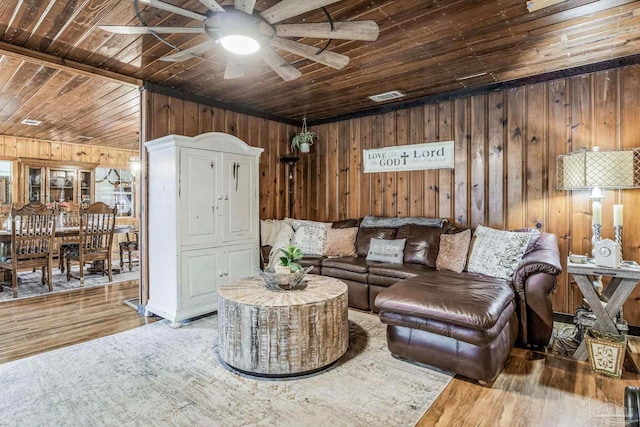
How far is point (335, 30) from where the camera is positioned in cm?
193

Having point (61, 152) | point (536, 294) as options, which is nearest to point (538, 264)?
point (536, 294)

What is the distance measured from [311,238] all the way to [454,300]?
2.40 meters

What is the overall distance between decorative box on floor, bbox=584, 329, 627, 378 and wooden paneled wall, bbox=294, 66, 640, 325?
108 centimetres

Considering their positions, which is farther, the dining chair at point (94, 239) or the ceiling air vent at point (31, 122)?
the ceiling air vent at point (31, 122)

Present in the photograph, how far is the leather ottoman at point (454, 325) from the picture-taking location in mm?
2176

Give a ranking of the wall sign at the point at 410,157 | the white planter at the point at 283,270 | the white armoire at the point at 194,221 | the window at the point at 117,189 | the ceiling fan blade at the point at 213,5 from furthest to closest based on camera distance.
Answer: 1. the window at the point at 117,189
2. the wall sign at the point at 410,157
3. the white armoire at the point at 194,221
4. the white planter at the point at 283,270
5. the ceiling fan blade at the point at 213,5

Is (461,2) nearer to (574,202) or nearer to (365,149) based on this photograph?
(574,202)

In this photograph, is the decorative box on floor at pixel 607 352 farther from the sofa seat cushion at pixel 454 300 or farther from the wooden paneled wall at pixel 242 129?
the wooden paneled wall at pixel 242 129

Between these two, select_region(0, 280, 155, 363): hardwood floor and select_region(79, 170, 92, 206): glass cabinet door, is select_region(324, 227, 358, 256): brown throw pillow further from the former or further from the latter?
select_region(79, 170, 92, 206): glass cabinet door

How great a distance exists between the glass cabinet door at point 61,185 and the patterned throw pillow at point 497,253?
24.4ft

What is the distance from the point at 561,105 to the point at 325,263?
2.89 metres

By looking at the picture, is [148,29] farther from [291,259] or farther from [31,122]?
[31,122]

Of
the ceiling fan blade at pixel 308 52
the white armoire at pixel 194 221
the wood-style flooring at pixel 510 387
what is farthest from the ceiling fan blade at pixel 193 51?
the wood-style flooring at pixel 510 387

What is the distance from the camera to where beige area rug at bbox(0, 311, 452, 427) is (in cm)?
188
